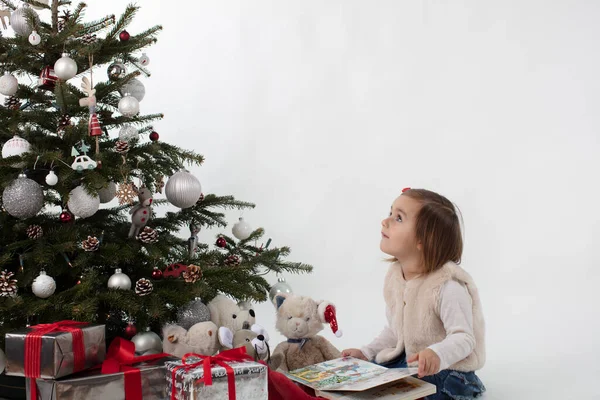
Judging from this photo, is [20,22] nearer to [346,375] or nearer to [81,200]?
[81,200]

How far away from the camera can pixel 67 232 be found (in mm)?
2508

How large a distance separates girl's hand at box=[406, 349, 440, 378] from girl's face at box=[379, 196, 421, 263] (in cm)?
40

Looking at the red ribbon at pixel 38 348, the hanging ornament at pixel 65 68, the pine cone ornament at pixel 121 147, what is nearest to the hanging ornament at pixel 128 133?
the pine cone ornament at pixel 121 147

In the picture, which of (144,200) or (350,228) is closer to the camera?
(144,200)

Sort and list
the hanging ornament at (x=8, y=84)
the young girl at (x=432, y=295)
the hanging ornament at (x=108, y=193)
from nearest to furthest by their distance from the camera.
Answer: the young girl at (x=432, y=295)
the hanging ornament at (x=8, y=84)
the hanging ornament at (x=108, y=193)

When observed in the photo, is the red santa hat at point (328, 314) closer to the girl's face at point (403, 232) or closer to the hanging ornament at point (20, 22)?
the girl's face at point (403, 232)

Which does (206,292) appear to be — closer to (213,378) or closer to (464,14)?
(213,378)

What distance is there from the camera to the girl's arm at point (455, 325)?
2.19 m

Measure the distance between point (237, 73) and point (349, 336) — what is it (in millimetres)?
1634

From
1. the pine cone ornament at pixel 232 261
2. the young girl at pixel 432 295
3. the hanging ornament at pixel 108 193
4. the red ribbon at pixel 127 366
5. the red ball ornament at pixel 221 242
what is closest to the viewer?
the red ribbon at pixel 127 366

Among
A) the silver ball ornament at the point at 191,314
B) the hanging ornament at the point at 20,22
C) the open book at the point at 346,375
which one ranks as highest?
the hanging ornament at the point at 20,22

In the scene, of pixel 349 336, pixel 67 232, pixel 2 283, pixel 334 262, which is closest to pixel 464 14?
pixel 334 262

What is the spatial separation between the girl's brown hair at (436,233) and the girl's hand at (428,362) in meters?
0.36

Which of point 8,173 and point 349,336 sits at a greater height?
point 8,173
